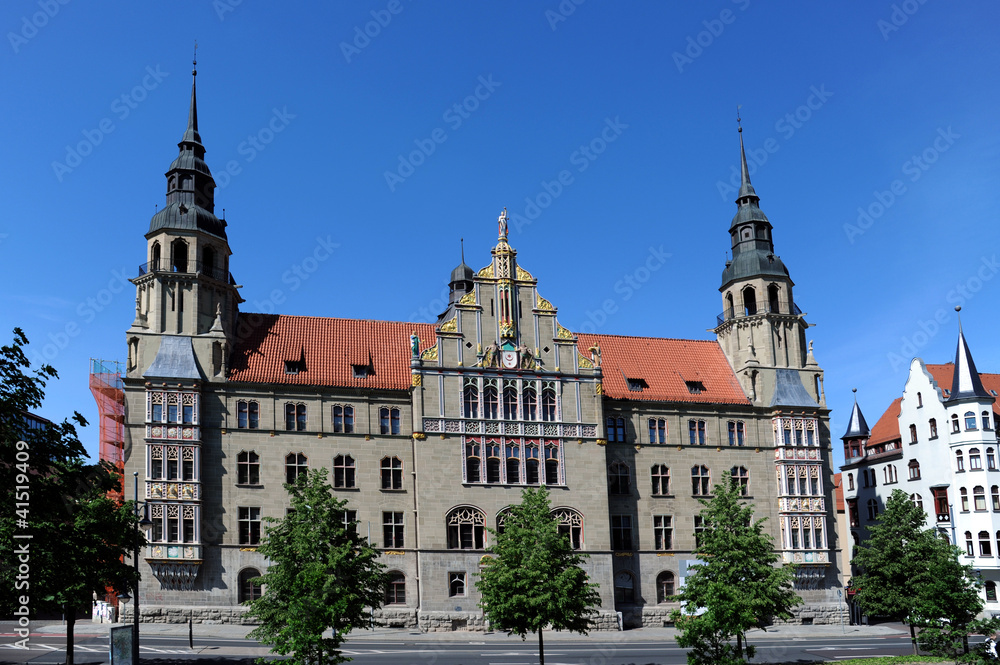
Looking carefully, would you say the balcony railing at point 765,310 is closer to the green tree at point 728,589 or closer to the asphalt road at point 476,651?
the asphalt road at point 476,651

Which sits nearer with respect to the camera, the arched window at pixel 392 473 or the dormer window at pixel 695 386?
the arched window at pixel 392 473

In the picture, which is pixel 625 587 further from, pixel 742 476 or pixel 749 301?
pixel 749 301

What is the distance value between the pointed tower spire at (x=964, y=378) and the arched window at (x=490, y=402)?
112 feet

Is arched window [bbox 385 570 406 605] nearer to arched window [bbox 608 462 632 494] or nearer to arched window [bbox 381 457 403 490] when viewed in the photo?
arched window [bbox 381 457 403 490]

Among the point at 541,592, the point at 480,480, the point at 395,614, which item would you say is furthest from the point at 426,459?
the point at 541,592

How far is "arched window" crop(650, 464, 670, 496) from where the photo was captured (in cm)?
6444

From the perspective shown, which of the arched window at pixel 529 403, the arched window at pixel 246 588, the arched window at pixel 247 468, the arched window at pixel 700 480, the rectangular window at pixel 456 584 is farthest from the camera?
the arched window at pixel 700 480

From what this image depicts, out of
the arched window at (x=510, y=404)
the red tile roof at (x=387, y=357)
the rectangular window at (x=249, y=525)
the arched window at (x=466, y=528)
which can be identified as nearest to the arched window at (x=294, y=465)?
the rectangular window at (x=249, y=525)

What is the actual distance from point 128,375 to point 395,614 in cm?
2071

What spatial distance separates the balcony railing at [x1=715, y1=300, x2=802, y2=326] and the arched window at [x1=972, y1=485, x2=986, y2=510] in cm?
1723

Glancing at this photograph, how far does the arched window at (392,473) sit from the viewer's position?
197ft

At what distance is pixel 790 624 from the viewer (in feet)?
207

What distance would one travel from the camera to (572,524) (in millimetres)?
60656

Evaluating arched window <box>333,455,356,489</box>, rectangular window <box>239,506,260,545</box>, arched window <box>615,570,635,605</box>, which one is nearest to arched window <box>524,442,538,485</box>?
arched window <box>615,570,635,605</box>
